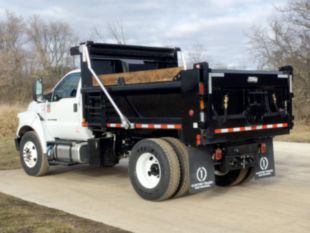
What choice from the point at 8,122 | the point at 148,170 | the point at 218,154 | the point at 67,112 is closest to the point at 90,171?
the point at 67,112

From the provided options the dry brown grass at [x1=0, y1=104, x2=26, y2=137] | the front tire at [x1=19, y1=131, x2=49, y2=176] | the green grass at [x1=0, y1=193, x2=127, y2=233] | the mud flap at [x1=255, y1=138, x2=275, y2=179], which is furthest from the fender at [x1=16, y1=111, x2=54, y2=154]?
the dry brown grass at [x1=0, y1=104, x2=26, y2=137]

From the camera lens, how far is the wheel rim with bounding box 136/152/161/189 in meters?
7.95

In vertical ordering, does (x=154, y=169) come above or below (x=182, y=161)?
below

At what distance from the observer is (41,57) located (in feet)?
167

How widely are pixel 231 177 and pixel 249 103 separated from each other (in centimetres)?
176

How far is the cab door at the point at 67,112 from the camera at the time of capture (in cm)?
964

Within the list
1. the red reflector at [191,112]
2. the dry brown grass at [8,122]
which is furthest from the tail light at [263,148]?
the dry brown grass at [8,122]

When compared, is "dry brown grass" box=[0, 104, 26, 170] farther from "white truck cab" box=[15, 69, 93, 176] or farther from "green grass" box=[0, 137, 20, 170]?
"white truck cab" box=[15, 69, 93, 176]

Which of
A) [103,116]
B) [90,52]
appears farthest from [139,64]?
[103,116]

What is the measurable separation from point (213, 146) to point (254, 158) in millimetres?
941

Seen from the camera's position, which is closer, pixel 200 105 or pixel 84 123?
pixel 200 105

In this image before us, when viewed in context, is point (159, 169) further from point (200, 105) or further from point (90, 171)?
point (90, 171)

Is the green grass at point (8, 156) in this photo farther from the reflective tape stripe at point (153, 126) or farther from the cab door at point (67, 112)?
the reflective tape stripe at point (153, 126)

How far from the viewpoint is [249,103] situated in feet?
25.7
